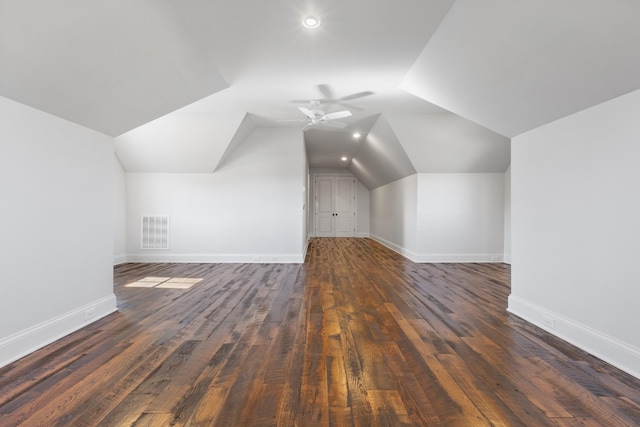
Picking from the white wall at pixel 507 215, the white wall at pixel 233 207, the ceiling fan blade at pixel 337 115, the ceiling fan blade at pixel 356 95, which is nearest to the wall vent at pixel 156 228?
the white wall at pixel 233 207

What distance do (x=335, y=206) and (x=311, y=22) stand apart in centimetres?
953

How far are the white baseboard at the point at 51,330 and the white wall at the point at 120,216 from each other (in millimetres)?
3350

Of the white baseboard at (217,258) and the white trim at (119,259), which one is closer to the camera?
the white trim at (119,259)

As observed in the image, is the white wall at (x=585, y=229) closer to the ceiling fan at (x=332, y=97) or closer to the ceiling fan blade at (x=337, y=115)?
the ceiling fan at (x=332, y=97)

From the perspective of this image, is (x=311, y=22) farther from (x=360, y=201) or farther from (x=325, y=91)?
(x=360, y=201)

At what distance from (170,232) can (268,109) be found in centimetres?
337

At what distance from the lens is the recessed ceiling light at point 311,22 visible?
2.48 meters

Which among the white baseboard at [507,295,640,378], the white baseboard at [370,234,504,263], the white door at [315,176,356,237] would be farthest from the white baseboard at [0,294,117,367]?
the white door at [315,176,356,237]

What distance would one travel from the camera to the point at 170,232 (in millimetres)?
6191

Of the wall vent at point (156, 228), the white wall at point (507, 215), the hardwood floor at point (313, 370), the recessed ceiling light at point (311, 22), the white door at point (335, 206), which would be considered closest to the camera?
the hardwood floor at point (313, 370)

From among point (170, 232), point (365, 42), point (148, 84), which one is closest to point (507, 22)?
point (365, 42)

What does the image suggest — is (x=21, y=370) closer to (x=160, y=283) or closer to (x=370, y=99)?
(x=160, y=283)

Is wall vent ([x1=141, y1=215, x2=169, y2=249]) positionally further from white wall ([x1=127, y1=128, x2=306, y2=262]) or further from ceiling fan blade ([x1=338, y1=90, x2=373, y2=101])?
ceiling fan blade ([x1=338, y1=90, x2=373, y2=101])

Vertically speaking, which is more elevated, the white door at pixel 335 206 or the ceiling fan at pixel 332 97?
the ceiling fan at pixel 332 97
